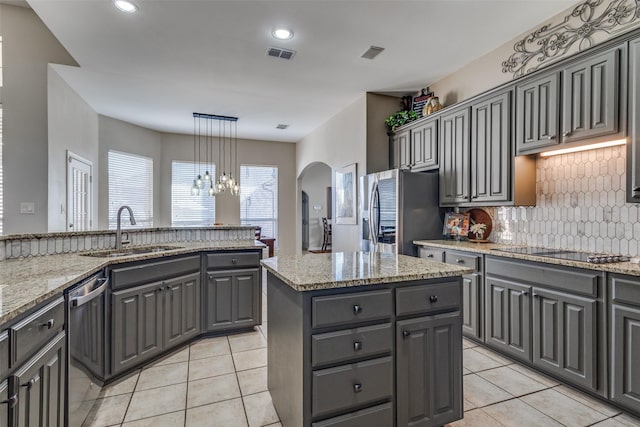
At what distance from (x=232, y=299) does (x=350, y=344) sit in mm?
1980

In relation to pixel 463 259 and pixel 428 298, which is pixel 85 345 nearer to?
pixel 428 298

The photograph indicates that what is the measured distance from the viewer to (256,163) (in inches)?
304

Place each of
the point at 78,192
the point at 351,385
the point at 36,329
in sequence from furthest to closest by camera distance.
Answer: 1. the point at 78,192
2. the point at 351,385
3. the point at 36,329

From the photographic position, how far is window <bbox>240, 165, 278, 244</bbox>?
7668mm

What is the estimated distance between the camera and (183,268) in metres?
2.90

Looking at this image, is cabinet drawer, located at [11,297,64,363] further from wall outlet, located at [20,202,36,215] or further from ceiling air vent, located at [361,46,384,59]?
ceiling air vent, located at [361,46,384,59]

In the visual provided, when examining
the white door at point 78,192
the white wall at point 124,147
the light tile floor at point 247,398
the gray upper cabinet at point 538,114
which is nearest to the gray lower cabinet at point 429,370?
the light tile floor at point 247,398

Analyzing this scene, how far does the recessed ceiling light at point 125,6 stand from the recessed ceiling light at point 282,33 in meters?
1.17

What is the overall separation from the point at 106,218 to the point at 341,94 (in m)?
4.77

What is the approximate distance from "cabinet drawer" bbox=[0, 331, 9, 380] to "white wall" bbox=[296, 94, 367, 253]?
404 cm

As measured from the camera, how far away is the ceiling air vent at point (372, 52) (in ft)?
11.0

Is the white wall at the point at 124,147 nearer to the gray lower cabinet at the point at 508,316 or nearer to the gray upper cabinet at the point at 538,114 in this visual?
the gray lower cabinet at the point at 508,316

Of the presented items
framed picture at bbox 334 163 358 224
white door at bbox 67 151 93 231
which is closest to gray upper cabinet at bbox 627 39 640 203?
framed picture at bbox 334 163 358 224

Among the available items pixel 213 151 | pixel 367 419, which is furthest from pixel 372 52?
pixel 213 151
